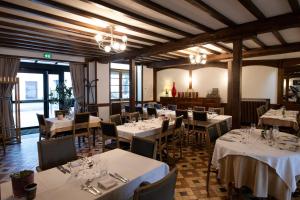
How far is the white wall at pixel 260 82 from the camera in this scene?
8.18 m

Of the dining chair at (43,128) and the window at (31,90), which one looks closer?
the dining chair at (43,128)

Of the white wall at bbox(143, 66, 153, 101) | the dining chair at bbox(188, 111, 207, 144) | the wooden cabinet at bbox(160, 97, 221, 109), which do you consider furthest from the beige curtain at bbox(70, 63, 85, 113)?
the dining chair at bbox(188, 111, 207, 144)

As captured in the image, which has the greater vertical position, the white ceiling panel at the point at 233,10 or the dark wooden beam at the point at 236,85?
the white ceiling panel at the point at 233,10

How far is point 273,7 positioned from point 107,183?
3.53 metres

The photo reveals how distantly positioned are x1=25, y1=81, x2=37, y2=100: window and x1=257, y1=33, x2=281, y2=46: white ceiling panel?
25.5ft

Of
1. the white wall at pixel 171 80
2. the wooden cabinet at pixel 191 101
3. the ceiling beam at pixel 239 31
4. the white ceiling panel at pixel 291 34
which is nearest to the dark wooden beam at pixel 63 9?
the ceiling beam at pixel 239 31

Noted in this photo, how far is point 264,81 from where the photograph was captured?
27.3 feet

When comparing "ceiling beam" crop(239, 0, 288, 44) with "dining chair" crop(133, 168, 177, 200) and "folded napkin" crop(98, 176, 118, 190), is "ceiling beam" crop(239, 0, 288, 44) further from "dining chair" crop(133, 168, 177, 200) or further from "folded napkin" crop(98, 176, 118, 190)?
"folded napkin" crop(98, 176, 118, 190)

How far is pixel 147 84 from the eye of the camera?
1034 centimetres

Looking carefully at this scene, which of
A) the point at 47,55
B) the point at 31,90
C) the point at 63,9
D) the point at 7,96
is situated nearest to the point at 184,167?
the point at 63,9

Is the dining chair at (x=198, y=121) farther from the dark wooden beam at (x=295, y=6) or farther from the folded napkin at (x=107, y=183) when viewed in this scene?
the folded napkin at (x=107, y=183)

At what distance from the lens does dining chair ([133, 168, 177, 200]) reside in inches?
48.7

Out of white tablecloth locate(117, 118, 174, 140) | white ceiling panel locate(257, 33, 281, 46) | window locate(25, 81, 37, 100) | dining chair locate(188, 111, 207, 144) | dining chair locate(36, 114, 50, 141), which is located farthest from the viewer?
window locate(25, 81, 37, 100)

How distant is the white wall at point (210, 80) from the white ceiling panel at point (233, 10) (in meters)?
5.28
